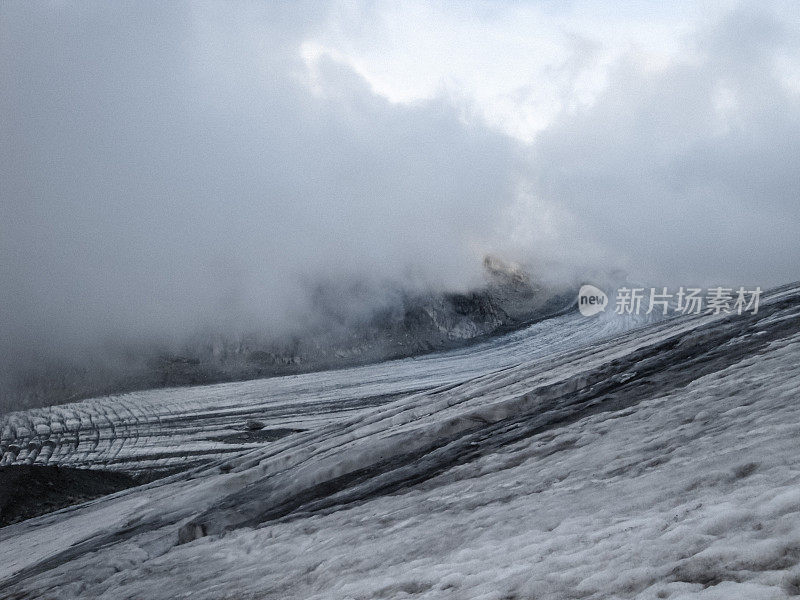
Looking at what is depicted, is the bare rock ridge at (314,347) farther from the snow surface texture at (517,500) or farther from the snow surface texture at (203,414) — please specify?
the snow surface texture at (517,500)

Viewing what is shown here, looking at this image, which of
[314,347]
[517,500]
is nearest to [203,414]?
[314,347]

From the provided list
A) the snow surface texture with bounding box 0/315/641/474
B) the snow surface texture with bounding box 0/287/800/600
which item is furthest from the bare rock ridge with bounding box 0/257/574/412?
the snow surface texture with bounding box 0/287/800/600

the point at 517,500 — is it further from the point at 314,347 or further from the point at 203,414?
the point at 314,347

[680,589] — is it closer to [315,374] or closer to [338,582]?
[338,582]

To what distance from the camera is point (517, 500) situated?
16.2ft

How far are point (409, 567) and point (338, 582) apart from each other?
24.4 inches

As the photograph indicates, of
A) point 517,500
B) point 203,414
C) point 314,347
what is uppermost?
point 314,347

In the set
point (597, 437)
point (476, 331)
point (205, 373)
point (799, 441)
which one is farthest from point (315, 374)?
point (799, 441)

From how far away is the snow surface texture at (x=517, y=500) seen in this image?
3.28m

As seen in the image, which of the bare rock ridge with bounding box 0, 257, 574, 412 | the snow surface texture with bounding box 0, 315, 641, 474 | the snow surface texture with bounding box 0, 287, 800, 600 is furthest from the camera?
the bare rock ridge with bounding box 0, 257, 574, 412

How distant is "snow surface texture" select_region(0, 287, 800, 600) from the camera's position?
3.28 meters

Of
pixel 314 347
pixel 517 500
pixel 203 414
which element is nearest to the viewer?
pixel 517 500

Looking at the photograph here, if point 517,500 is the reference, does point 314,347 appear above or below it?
above

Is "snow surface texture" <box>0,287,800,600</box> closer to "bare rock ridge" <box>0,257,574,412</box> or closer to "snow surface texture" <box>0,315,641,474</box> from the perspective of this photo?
"snow surface texture" <box>0,315,641,474</box>
